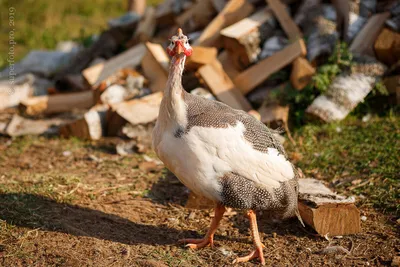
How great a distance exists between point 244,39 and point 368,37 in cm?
126

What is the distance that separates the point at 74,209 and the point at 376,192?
7.48 feet

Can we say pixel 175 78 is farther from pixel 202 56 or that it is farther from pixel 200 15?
pixel 200 15

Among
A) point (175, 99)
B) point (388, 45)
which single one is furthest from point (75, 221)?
point (388, 45)

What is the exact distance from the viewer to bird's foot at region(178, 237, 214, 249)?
3.44 metres

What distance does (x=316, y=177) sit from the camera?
4402 mm

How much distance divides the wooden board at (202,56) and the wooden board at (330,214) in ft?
7.42

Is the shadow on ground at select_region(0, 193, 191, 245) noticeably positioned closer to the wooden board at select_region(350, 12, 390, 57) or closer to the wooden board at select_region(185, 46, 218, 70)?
the wooden board at select_region(185, 46, 218, 70)

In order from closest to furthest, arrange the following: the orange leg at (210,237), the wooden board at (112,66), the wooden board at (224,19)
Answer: the orange leg at (210,237) < the wooden board at (224,19) < the wooden board at (112,66)

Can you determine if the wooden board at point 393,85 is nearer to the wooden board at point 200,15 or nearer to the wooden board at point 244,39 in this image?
the wooden board at point 244,39

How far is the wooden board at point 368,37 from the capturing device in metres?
5.36

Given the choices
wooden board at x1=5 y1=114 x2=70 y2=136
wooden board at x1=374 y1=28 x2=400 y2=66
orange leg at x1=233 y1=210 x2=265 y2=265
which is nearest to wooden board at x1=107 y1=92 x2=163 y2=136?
wooden board at x1=5 y1=114 x2=70 y2=136

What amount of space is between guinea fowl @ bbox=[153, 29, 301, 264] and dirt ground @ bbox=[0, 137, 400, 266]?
40 centimetres

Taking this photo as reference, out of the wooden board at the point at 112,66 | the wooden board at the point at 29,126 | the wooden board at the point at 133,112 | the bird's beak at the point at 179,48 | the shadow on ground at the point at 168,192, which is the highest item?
the bird's beak at the point at 179,48

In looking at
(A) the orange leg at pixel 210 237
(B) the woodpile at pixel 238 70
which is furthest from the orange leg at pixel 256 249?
(B) the woodpile at pixel 238 70
